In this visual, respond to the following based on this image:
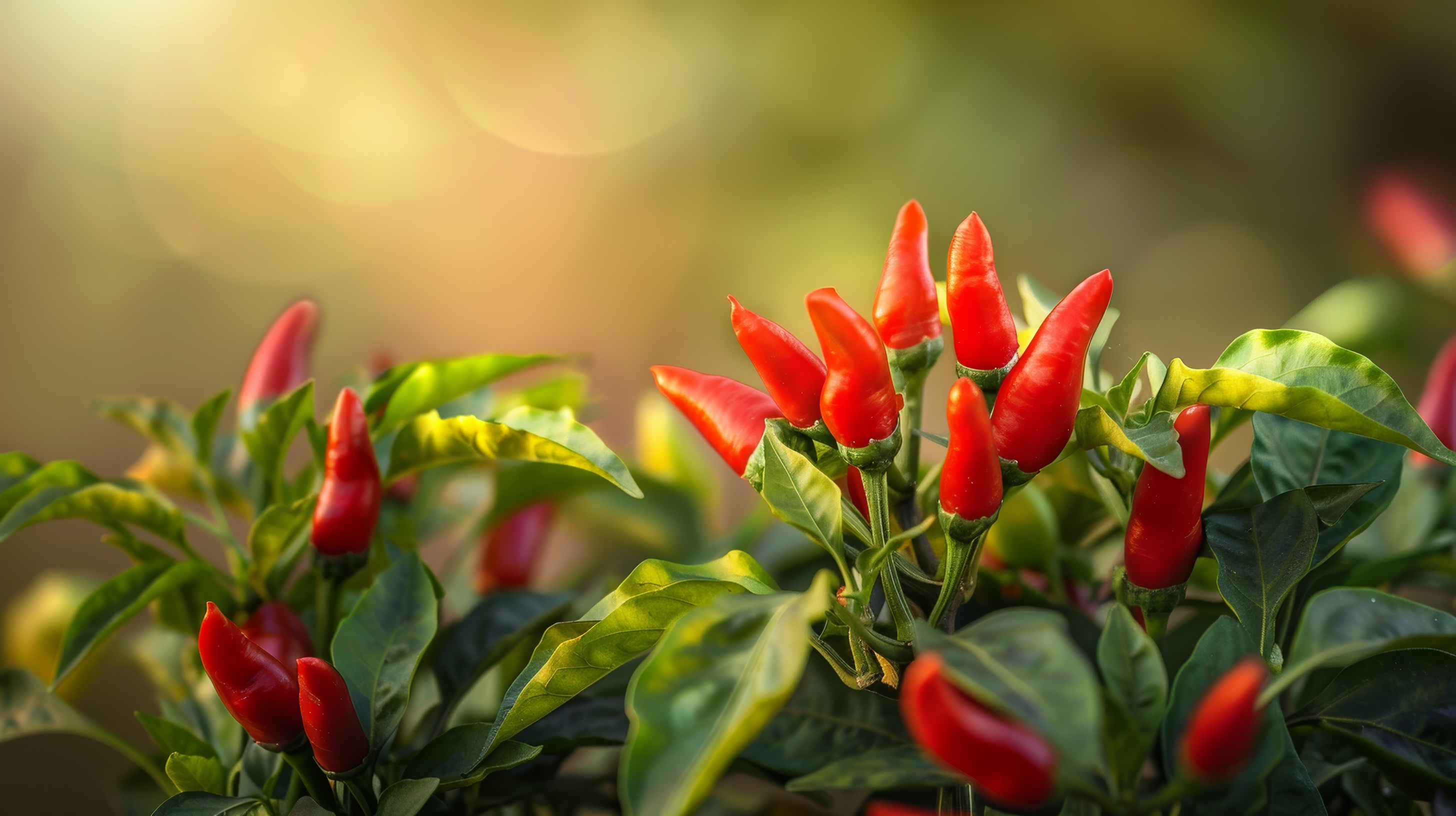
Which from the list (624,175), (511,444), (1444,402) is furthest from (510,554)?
(624,175)

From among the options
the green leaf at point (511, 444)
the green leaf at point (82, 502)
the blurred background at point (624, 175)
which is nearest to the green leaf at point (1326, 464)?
the green leaf at point (511, 444)

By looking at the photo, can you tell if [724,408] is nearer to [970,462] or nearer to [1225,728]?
[970,462]

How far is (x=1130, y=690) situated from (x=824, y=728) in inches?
7.7

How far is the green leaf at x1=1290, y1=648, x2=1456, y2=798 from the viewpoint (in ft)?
1.36

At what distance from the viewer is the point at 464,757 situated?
0.46 meters

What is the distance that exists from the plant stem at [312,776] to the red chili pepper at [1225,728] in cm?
41

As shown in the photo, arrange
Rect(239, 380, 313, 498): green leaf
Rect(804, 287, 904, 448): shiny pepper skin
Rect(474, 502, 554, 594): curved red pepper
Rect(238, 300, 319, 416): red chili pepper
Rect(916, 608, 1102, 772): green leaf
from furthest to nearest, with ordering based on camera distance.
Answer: Rect(474, 502, 554, 594): curved red pepper, Rect(238, 300, 319, 416): red chili pepper, Rect(239, 380, 313, 498): green leaf, Rect(804, 287, 904, 448): shiny pepper skin, Rect(916, 608, 1102, 772): green leaf

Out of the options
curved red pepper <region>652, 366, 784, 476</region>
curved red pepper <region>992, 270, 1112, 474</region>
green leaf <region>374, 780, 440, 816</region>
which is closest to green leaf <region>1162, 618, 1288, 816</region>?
curved red pepper <region>992, 270, 1112, 474</region>

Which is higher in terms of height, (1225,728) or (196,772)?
(1225,728)

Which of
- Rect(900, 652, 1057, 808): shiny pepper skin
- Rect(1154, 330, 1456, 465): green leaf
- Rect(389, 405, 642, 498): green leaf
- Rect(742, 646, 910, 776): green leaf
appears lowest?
Rect(742, 646, 910, 776): green leaf

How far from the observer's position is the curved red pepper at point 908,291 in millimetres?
435

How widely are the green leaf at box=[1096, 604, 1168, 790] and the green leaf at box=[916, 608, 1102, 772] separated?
0.03m

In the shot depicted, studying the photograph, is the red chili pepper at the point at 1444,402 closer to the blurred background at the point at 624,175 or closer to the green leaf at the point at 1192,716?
the green leaf at the point at 1192,716

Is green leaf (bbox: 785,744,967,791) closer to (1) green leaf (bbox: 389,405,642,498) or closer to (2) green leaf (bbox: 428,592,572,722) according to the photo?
(1) green leaf (bbox: 389,405,642,498)
